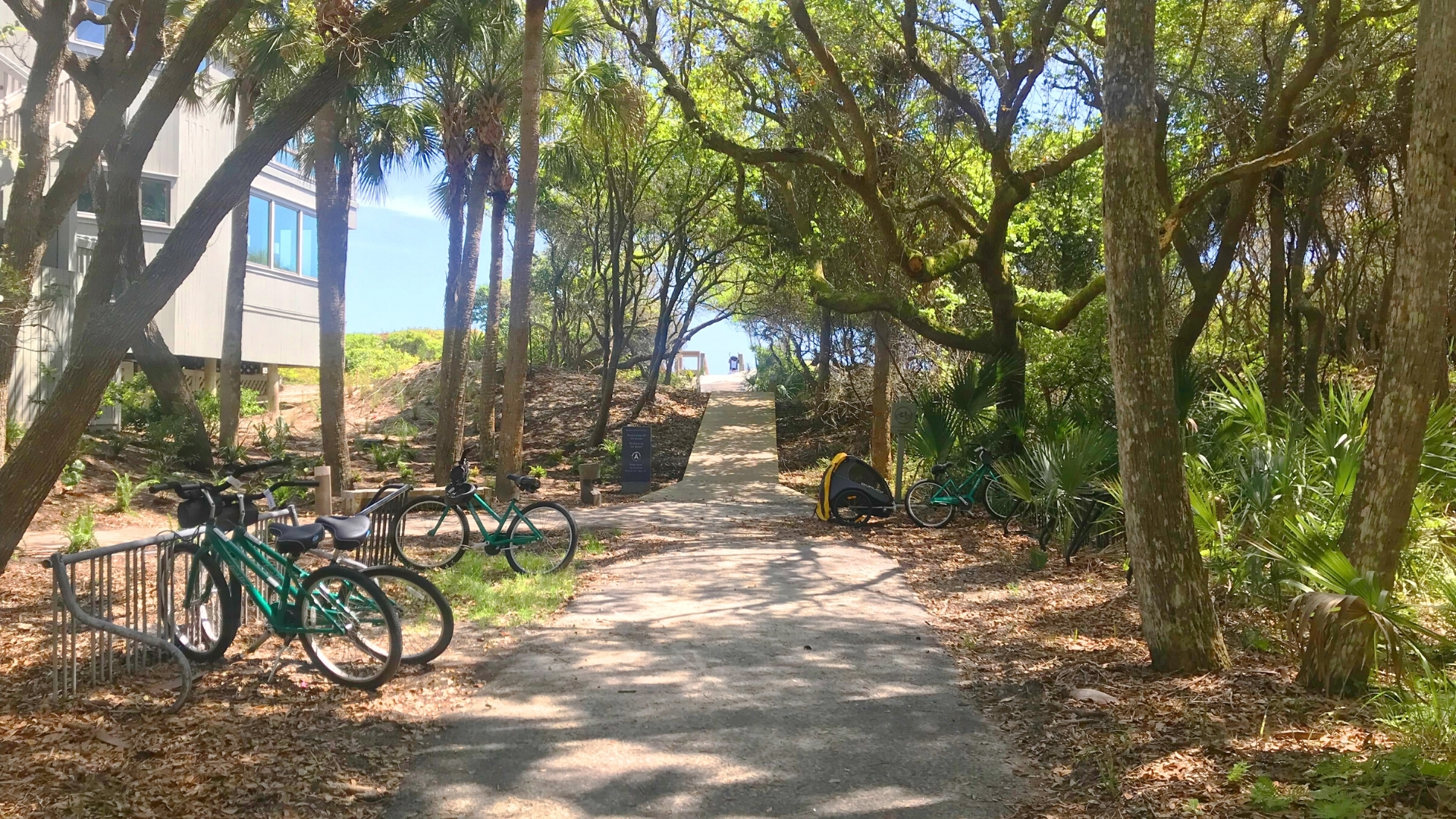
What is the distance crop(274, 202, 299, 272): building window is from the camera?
25141 millimetres

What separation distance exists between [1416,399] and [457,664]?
5419 mm

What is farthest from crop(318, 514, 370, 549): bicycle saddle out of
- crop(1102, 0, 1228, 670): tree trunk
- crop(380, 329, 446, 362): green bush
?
crop(380, 329, 446, 362): green bush

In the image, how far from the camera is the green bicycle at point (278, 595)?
18.0 ft

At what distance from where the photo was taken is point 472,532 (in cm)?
1030

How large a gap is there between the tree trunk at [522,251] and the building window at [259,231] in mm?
12261

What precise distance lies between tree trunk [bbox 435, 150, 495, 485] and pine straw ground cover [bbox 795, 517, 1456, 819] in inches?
433

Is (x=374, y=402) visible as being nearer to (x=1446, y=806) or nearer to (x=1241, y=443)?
(x=1241, y=443)

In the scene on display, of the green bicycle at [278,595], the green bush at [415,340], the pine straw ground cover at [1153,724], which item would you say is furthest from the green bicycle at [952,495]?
the green bush at [415,340]

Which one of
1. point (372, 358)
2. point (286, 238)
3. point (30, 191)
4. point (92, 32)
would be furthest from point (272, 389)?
point (30, 191)

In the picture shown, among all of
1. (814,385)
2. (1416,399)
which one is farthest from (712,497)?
(1416,399)

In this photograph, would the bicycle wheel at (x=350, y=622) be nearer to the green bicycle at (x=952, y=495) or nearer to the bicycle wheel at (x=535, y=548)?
the bicycle wheel at (x=535, y=548)

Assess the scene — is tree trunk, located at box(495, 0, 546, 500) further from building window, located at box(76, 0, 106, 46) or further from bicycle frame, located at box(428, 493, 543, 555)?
building window, located at box(76, 0, 106, 46)

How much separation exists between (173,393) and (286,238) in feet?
32.9

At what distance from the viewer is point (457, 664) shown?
6.12 metres
